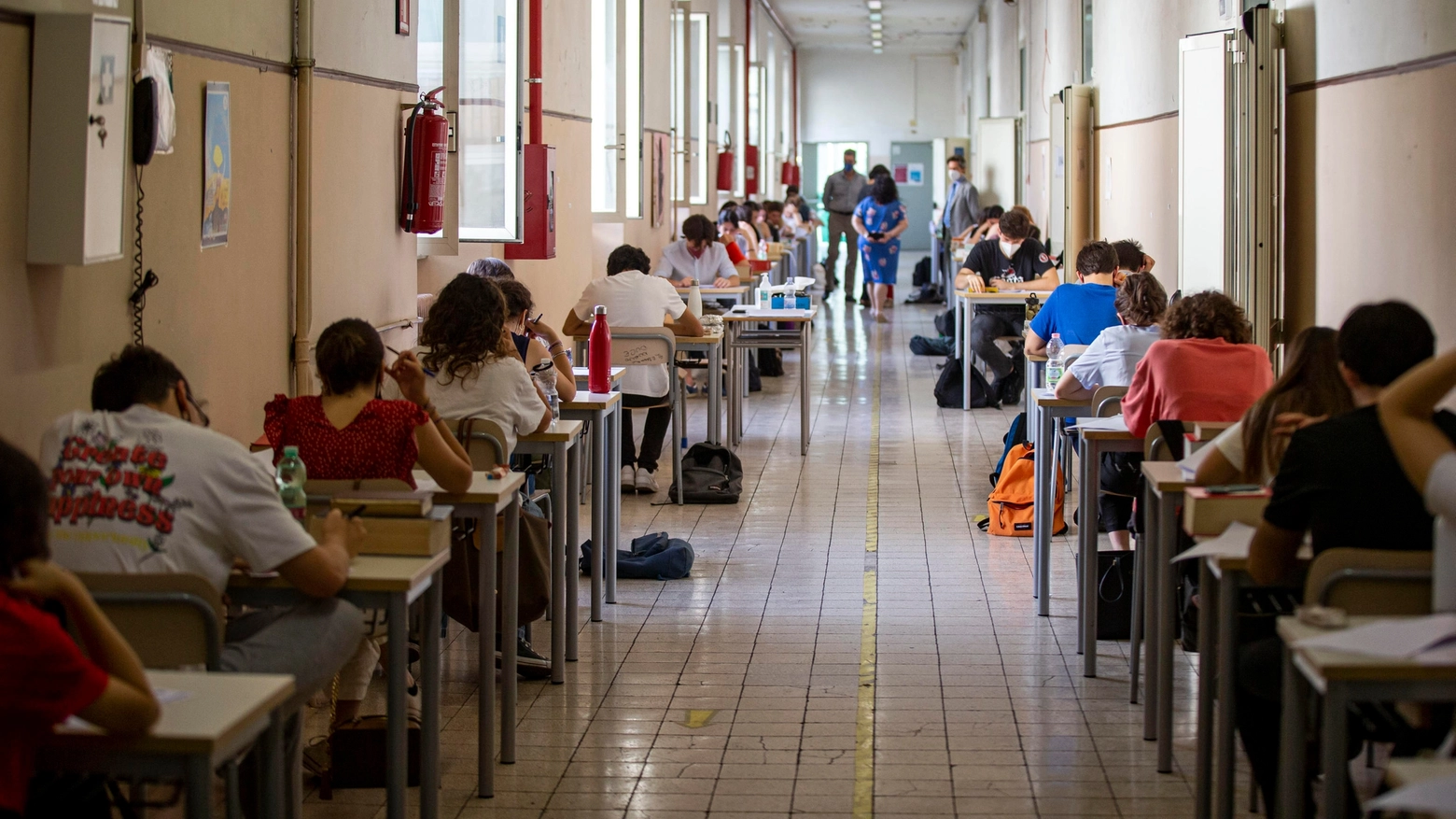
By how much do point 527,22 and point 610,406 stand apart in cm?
294

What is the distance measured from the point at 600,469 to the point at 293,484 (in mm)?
2164

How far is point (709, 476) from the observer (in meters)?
7.25

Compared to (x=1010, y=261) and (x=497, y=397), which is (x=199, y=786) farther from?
(x=1010, y=261)

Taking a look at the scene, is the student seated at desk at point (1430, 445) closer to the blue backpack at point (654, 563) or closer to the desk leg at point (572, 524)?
the desk leg at point (572, 524)

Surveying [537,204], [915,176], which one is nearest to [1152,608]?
[537,204]

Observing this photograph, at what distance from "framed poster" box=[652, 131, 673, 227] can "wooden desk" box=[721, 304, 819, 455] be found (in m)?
4.39

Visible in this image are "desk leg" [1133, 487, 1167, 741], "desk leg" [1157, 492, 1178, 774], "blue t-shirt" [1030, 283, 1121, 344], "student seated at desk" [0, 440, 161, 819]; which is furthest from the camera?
"blue t-shirt" [1030, 283, 1121, 344]

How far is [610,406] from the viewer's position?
5.24 meters

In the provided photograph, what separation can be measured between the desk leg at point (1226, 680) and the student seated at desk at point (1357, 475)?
12 cm

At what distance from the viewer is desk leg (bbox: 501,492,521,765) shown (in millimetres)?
3779

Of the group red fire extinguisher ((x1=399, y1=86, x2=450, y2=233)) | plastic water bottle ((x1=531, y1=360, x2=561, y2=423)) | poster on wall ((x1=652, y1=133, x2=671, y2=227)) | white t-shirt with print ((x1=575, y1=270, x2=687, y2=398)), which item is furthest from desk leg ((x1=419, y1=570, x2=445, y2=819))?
poster on wall ((x1=652, y1=133, x2=671, y2=227))

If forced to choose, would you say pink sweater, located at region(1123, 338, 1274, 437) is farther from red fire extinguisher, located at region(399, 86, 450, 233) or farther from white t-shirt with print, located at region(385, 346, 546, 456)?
red fire extinguisher, located at region(399, 86, 450, 233)

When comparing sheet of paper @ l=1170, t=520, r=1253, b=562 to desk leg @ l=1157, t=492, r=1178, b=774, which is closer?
sheet of paper @ l=1170, t=520, r=1253, b=562

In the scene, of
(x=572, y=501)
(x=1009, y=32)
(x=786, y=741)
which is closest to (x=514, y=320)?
(x=572, y=501)
